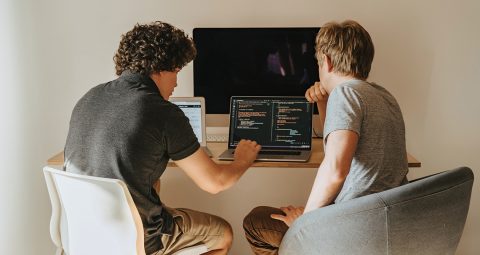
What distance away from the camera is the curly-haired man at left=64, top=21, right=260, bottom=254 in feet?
5.56

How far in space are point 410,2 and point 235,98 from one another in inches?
36.4

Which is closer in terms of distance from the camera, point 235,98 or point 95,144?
point 95,144

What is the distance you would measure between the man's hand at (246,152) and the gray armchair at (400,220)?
0.47 metres

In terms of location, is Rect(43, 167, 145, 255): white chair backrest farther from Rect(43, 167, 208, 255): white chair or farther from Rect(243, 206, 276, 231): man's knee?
Rect(243, 206, 276, 231): man's knee

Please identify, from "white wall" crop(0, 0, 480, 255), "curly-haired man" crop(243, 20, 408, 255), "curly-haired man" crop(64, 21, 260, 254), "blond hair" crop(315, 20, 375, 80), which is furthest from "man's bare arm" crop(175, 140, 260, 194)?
"white wall" crop(0, 0, 480, 255)

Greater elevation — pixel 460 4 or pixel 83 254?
pixel 460 4

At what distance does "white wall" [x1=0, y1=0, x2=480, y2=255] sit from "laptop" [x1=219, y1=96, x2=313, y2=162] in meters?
0.43

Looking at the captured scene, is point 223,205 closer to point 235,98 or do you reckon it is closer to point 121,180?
point 235,98

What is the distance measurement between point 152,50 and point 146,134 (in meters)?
0.32

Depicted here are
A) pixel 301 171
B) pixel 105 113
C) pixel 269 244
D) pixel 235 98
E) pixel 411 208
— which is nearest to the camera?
pixel 411 208

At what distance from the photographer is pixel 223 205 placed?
2949 mm

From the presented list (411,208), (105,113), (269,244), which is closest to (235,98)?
(269,244)

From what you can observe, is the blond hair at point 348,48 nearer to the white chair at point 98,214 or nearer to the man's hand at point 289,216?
the man's hand at point 289,216

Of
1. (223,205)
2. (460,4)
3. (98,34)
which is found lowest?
(223,205)
